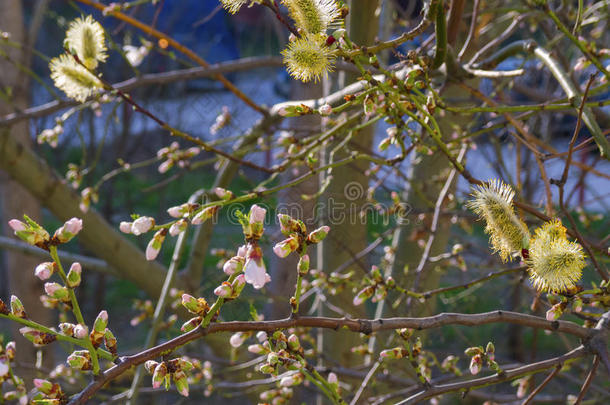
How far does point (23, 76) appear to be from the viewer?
2.67 m

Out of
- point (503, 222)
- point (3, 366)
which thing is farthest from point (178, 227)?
point (503, 222)

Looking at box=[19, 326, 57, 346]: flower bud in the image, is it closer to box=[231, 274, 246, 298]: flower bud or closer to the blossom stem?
the blossom stem

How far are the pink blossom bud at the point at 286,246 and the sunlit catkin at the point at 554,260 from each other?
31 centimetres

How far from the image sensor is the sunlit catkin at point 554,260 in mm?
735

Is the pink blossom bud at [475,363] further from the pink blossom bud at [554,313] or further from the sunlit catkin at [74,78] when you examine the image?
the sunlit catkin at [74,78]

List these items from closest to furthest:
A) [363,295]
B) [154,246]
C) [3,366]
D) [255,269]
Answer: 1. [255,269]
2. [3,366]
3. [154,246]
4. [363,295]

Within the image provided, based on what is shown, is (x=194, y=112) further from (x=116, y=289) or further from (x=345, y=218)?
(x=345, y=218)

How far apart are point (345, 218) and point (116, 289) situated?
3905mm

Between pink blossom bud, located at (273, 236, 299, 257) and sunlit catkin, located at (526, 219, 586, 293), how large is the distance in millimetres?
310

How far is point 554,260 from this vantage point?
734 mm

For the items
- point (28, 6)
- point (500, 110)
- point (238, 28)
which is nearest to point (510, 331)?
point (500, 110)

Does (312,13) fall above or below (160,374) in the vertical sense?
above

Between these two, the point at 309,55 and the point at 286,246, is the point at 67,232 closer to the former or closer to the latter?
the point at 286,246

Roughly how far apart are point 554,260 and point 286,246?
1.13ft
